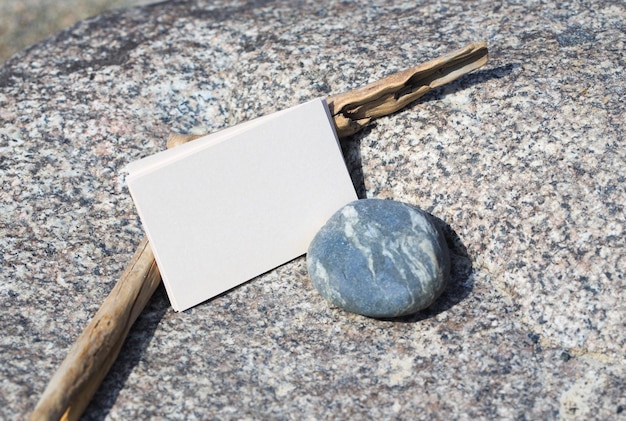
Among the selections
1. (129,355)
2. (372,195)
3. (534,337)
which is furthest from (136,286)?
(534,337)

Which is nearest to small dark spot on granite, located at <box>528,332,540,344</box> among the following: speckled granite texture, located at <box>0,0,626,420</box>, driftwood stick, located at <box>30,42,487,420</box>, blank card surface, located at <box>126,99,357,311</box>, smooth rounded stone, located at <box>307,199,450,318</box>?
speckled granite texture, located at <box>0,0,626,420</box>

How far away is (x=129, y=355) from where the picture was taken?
2.21 metres

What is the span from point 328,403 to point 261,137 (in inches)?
34.6

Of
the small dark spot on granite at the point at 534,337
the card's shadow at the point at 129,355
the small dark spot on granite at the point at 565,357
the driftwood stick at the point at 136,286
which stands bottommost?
the small dark spot on granite at the point at 565,357

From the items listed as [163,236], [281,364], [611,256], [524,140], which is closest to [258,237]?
[163,236]

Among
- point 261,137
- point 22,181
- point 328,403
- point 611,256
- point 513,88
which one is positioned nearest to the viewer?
point 328,403

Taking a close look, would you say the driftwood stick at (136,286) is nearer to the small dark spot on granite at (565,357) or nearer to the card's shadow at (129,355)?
the card's shadow at (129,355)

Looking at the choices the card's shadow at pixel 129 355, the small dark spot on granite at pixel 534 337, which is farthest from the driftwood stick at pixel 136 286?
the small dark spot on granite at pixel 534 337

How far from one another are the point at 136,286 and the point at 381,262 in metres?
0.76

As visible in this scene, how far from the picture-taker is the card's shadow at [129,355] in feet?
6.75

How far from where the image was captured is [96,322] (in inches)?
84.8

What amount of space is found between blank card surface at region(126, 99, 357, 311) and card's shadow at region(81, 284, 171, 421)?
0.08 m

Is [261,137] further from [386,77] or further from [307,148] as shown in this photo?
[386,77]

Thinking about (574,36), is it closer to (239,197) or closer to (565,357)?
(565,357)
